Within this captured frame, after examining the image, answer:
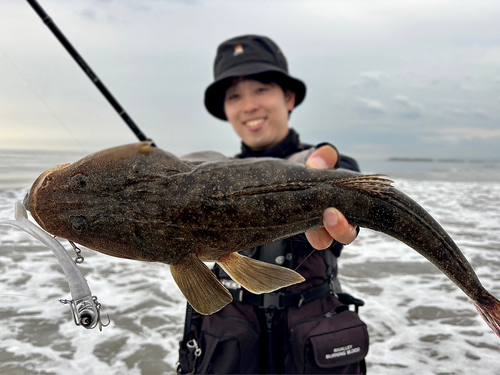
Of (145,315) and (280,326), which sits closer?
(280,326)

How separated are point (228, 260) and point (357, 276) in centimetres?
547

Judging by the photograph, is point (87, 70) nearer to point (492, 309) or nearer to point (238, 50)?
point (238, 50)

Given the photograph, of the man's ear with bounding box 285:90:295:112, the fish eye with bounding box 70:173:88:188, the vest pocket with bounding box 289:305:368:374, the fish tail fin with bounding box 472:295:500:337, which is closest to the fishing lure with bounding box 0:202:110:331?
the fish eye with bounding box 70:173:88:188

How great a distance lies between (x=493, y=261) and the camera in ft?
24.2

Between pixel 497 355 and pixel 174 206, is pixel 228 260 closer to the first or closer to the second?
pixel 174 206

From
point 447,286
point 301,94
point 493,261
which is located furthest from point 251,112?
point 493,261

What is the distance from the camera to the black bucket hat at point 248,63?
4023 mm

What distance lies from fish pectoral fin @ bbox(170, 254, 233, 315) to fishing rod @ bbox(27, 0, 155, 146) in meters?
3.13

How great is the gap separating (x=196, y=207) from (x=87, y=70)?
417cm

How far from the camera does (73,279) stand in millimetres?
1893

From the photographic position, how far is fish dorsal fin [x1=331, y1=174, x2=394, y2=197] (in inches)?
79.7

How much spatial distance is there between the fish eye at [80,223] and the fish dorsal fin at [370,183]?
1.36 m

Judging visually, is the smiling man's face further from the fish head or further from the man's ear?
the fish head

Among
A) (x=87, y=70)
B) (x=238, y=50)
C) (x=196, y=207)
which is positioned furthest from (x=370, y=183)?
(x=87, y=70)
